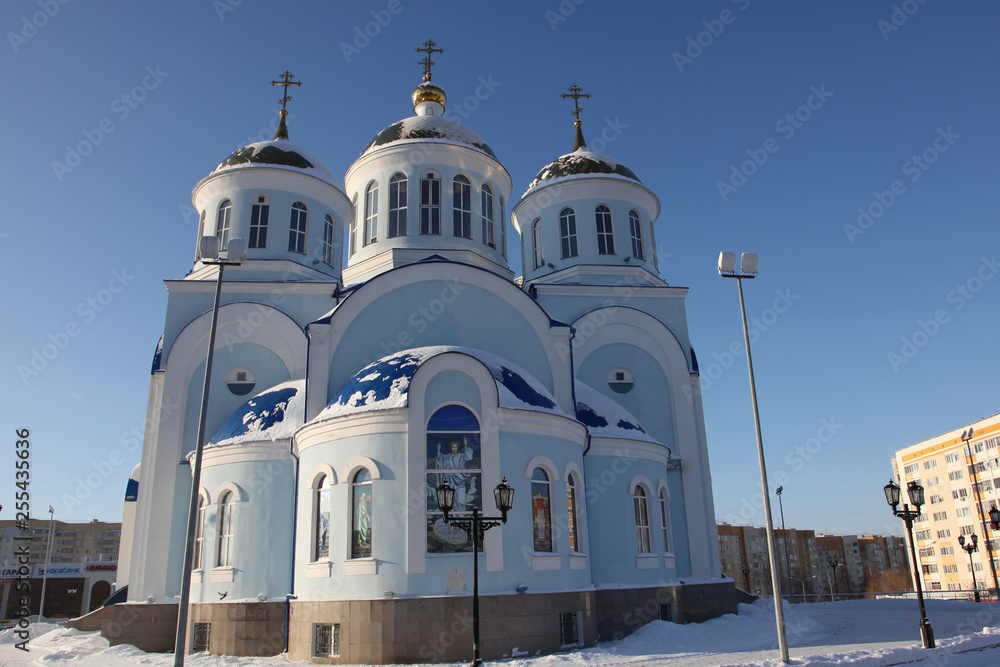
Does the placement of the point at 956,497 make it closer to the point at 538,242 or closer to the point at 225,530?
the point at 538,242

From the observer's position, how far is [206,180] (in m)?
21.0

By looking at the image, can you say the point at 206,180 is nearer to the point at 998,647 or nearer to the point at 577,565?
the point at 577,565

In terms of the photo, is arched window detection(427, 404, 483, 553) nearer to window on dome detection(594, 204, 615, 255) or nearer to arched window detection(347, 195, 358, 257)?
arched window detection(347, 195, 358, 257)

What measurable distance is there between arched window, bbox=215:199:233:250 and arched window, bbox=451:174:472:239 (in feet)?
20.7

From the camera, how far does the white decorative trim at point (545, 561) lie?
13.2 meters

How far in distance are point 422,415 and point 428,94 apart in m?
13.5

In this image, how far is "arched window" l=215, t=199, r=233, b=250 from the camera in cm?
2042

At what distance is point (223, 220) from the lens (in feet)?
67.8

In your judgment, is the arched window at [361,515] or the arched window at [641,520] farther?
the arched window at [641,520]

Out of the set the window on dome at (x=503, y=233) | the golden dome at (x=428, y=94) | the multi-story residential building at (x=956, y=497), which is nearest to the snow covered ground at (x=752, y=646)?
the window on dome at (x=503, y=233)

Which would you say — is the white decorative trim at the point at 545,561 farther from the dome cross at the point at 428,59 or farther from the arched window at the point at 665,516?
the dome cross at the point at 428,59

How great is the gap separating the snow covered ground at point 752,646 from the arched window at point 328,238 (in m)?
11.1

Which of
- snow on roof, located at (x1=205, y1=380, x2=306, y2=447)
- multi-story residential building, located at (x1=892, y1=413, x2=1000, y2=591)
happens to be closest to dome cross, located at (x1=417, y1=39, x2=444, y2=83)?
snow on roof, located at (x1=205, y1=380, x2=306, y2=447)

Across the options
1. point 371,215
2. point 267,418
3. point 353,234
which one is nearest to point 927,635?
point 267,418
